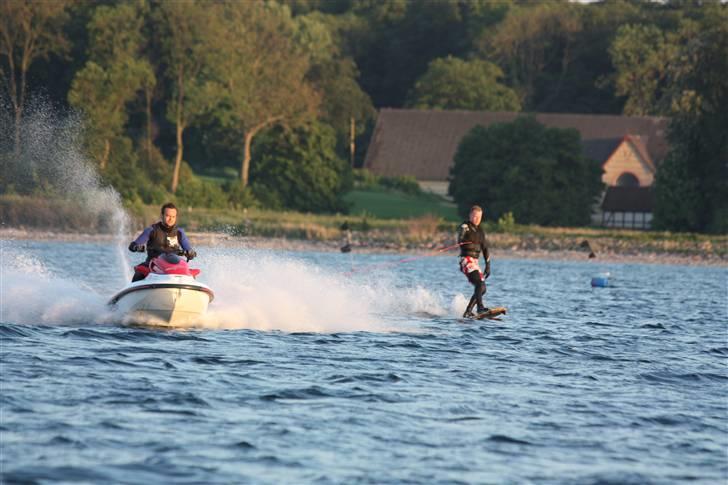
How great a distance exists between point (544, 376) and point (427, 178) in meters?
76.4

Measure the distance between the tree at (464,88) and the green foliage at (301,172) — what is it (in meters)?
21.8

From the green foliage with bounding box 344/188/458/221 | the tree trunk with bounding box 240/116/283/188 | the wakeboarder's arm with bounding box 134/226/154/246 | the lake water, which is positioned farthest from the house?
the wakeboarder's arm with bounding box 134/226/154/246

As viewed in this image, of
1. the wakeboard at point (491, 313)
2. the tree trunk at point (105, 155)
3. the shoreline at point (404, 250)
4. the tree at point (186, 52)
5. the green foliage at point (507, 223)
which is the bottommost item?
the shoreline at point (404, 250)

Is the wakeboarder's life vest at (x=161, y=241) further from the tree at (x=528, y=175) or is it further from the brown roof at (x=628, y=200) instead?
the brown roof at (x=628, y=200)

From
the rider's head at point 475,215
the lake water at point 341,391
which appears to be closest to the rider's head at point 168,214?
the lake water at point 341,391

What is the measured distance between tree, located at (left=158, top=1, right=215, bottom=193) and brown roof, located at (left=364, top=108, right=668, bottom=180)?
19.2m

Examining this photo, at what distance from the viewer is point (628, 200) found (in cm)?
8169

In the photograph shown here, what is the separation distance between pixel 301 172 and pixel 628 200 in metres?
20.4

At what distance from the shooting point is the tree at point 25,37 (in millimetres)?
73750

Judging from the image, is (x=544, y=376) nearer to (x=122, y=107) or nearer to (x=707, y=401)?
(x=707, y=401)

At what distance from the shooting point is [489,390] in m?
15.2

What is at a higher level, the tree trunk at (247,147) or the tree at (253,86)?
the tree at (253,86)

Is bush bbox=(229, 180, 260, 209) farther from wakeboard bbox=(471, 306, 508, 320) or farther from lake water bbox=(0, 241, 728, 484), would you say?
wakeboard bbox=(471, 306, 508, 320)

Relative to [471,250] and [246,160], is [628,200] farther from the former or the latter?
[471,250]
